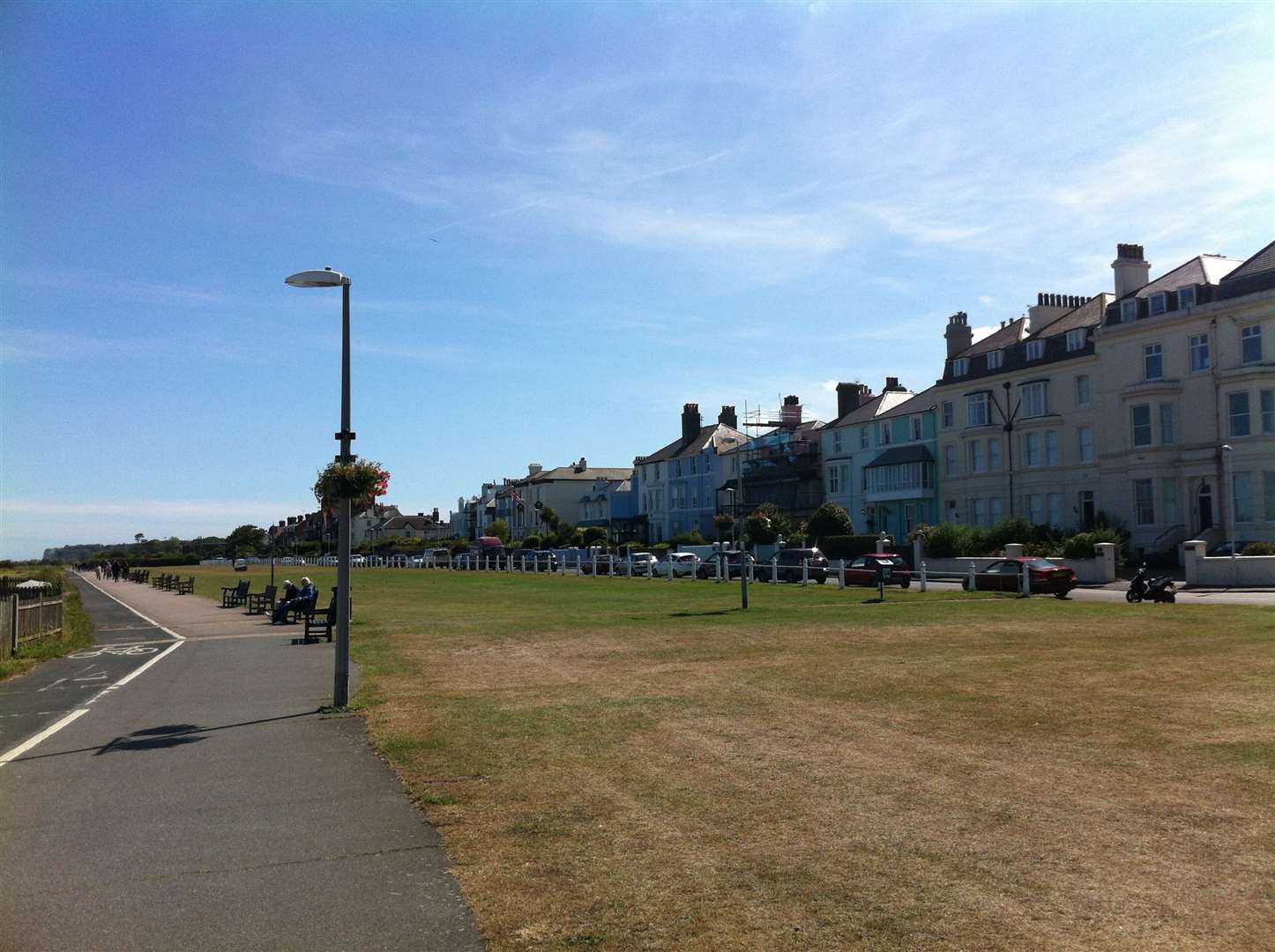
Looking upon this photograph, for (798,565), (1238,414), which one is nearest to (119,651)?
(798,565)

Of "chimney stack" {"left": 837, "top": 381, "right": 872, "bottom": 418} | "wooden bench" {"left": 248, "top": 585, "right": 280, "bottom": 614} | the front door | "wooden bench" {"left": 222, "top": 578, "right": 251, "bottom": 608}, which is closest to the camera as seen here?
"wooden bench" {"left": 248, "top": 585, "right": 280, "bottom": 614}

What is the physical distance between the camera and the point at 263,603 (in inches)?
1403

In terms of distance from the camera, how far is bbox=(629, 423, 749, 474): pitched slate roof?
3388 inches

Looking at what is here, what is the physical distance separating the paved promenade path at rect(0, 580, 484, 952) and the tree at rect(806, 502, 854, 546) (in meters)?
51.2

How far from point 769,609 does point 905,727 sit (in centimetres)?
1730

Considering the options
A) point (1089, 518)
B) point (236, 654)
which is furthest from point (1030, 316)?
point (236, 654)

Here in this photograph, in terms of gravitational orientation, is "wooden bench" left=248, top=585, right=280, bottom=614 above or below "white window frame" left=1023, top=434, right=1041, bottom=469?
below

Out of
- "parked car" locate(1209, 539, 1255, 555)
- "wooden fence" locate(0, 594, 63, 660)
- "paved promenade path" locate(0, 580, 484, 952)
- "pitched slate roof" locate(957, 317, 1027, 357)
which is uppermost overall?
"pitched slate roof" locate(957, 317, 1027, 357)

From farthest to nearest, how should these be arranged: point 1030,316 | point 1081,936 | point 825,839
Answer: point 1030,316, point 825,839, point 1081,936

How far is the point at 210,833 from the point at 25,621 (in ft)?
64.7

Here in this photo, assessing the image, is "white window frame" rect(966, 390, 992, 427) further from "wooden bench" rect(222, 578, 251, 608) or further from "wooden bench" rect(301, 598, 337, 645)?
"wooden bench" rect(301, 598, 337, 645)

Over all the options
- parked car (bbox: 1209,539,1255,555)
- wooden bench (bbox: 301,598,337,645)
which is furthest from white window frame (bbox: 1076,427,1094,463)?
wooden bench (bbox: 301,598,337,645)

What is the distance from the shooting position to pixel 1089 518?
170 feet

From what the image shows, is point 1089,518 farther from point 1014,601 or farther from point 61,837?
point 61,837
